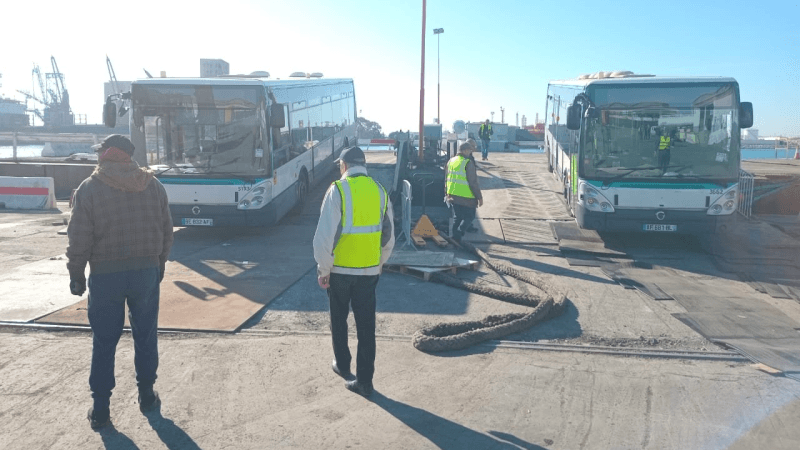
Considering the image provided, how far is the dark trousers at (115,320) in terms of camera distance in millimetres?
4957

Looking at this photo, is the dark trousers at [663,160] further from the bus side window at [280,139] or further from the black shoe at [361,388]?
the black shoe at [361,388]

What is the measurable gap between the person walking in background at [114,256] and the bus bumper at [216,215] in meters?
7.61

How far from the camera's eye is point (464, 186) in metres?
12.0

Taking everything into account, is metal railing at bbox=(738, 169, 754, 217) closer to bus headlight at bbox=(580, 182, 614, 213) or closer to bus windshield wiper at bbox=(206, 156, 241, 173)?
bus headlight at bbox=(580, 182, 614, 213)

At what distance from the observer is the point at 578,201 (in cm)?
1274

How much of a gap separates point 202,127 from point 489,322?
7434 millimetres

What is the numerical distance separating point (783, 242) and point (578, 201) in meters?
3.89

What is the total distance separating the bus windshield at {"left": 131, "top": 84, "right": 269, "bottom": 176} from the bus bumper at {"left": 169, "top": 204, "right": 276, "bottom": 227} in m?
0.65

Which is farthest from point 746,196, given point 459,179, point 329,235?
point 329,235

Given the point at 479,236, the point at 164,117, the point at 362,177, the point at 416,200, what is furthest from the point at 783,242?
the point at 164,117

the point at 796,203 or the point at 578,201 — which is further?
the point at 796,203

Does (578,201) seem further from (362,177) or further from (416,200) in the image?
(362,177)

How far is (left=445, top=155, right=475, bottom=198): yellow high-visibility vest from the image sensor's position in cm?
1197

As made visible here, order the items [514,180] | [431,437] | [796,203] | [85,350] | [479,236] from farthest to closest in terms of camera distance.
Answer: [514,180], [796,203], [479,236], [85,350], [431,437]
